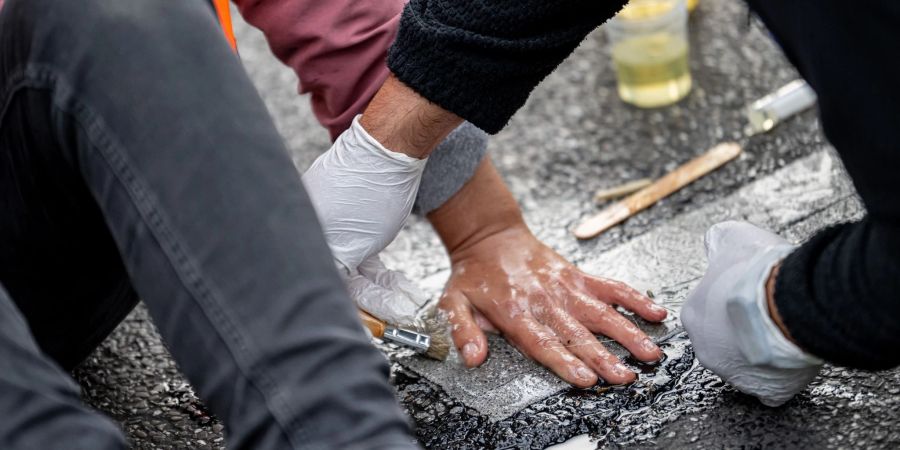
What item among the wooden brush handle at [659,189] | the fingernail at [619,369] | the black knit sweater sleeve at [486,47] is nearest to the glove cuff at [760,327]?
the fingernail at [619,369]

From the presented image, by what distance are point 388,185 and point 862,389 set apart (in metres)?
0.75

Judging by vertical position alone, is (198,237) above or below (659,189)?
above

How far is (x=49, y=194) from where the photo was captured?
1.28 meters

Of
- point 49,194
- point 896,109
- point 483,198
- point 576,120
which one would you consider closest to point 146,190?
point 49,194

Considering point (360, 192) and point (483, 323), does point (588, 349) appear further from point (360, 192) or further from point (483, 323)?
point (360, 192)

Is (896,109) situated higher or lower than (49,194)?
higher

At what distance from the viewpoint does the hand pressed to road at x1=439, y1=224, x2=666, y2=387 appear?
1619 millimetres

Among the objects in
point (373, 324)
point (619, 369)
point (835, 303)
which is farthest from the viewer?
point (373, 324)

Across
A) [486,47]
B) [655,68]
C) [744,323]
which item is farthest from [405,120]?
[655,68]

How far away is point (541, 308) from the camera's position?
175cm

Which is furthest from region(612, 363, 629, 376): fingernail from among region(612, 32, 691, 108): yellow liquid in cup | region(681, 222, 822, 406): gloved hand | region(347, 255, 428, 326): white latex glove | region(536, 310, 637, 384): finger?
region(612, 32, 691, 108): yellow liquid in cup

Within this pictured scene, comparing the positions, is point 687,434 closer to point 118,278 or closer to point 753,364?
point 753,364

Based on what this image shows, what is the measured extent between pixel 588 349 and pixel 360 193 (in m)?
0.43

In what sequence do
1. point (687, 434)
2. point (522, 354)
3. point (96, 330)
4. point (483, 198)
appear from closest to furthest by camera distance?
point (687, 434)
point (96, 330)
point (522, 354)
point (483, 198)
